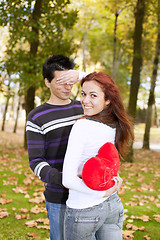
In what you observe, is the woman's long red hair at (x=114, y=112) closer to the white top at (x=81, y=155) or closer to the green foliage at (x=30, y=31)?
the white top at (x=81, y=155)

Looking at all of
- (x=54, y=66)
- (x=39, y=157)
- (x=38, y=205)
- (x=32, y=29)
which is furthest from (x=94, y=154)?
(x=32, y=29)

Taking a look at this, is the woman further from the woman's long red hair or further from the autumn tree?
the autumn tree

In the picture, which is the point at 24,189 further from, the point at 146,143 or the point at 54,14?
the point at 146,143

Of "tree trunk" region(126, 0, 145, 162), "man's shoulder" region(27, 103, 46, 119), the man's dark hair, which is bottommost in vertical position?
"man's shoulder" region(27, 103, 46, 119)

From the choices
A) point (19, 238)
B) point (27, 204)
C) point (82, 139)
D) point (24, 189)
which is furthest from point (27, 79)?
point (82, 139)

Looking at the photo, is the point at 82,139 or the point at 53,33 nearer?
the point at 82,139

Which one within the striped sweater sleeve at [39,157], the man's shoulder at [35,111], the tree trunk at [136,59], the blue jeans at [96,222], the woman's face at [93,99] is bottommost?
the blue jeans at [96,222]

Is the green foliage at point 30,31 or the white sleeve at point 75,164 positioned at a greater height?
the green foliage at point 30,31

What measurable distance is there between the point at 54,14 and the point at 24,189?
744 centimetres

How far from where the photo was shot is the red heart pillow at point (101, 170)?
1768 mm

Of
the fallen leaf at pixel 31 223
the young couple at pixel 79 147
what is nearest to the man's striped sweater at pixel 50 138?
the young couple at pixel 79 147

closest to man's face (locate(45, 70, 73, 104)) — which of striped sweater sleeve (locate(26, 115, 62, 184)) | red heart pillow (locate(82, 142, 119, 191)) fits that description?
striped sweater sleeve (locate(26, 115, 62, 184))

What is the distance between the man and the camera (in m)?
2.36

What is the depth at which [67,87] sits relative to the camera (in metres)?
2.58
